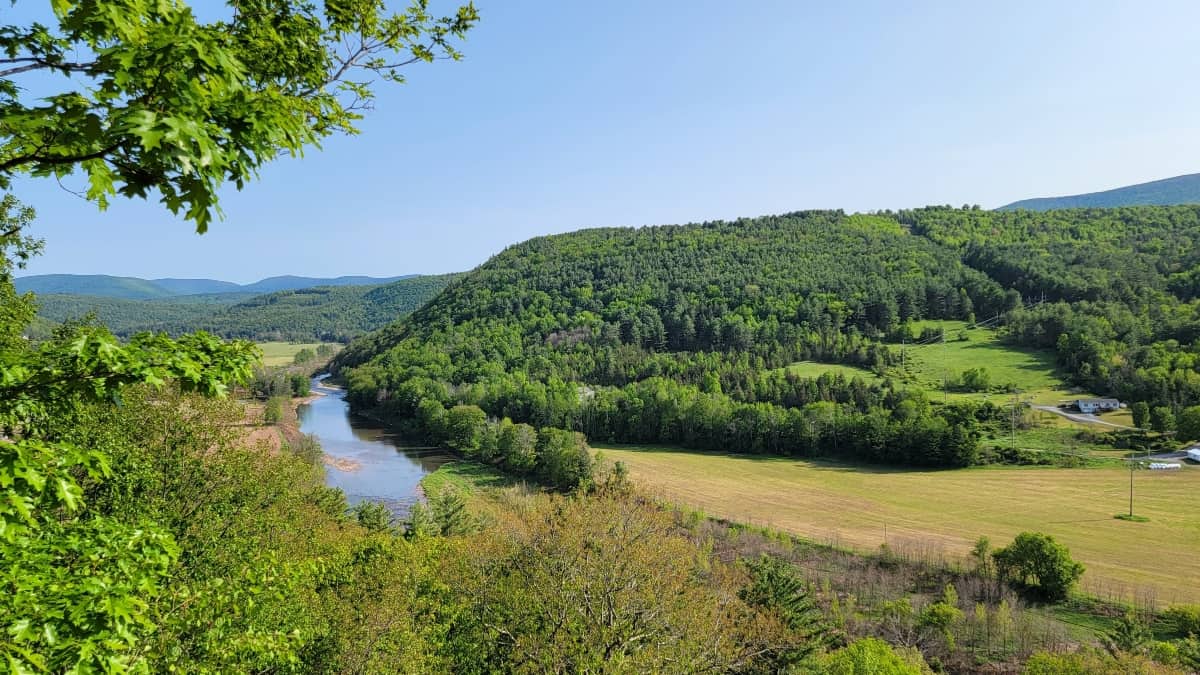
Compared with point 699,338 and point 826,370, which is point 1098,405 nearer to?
point 826,370

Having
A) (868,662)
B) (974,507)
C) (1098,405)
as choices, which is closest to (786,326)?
(1098,405)

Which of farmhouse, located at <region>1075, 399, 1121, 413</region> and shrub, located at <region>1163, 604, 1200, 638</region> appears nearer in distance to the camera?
shrub, located at <region>1163, 604, 1200, 638</region>

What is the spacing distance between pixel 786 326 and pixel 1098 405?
180 feet

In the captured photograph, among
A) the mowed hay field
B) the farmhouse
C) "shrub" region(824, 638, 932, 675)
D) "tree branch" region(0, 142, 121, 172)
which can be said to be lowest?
the mowed hay field

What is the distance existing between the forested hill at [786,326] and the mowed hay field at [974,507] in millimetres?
9525

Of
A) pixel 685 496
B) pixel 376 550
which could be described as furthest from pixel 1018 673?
pixel 685 496

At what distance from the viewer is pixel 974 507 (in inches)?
1967

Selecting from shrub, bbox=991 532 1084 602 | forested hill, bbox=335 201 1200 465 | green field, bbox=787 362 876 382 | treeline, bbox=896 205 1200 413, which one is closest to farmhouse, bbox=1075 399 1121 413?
treeline, bbox=896 205 1200 413

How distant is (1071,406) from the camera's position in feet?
254

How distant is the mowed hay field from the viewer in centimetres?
3738

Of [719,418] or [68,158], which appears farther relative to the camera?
[719,418]

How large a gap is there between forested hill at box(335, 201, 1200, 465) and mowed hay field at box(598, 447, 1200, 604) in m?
9.53

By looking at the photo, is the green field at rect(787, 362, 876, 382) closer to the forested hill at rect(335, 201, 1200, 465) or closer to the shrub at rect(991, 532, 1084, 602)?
the forested hill at rect(335, 201, 1200, 465)

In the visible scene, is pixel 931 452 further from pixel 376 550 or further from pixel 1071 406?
pixel 376 550
